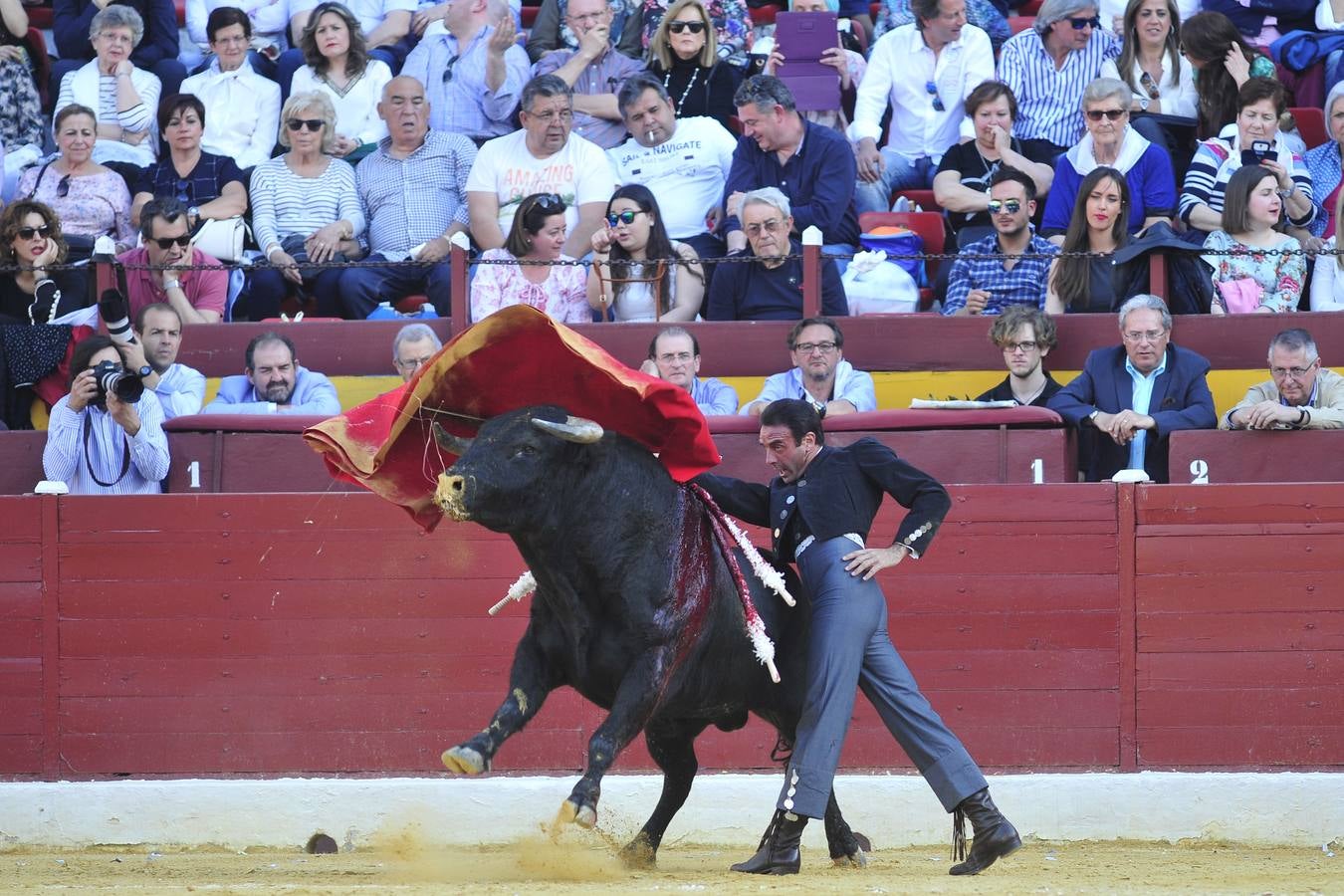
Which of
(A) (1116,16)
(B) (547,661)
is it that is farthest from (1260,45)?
(B) (547,661)

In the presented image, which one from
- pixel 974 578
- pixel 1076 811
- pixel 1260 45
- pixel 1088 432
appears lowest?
pixel 1076 811

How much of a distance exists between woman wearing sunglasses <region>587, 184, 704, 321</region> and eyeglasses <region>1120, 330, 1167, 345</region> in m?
1.97

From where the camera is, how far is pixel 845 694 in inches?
234

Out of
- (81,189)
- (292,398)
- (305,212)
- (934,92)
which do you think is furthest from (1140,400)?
(81,189)

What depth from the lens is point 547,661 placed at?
564 centimetres

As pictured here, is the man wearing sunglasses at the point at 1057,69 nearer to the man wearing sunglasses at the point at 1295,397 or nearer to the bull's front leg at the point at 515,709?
the man wearing sunglasses at the point at 1295,397

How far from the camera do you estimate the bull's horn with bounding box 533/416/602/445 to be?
5.29 m

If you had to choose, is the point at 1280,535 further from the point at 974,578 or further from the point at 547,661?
the point at 547,661

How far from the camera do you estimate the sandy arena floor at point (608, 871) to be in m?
5.51

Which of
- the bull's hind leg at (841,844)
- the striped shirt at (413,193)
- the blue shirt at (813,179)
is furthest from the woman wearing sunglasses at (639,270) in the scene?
the bull's hind leg at (841,844)

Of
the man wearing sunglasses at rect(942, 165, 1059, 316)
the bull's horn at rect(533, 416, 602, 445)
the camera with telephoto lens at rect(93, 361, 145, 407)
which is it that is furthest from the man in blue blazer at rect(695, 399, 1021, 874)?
the man wearing sunglasses at rect(942, 165, 1059, 316)

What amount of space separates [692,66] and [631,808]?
4.50 m

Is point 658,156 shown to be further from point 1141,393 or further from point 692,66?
point 1141,393

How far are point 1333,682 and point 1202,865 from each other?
1419 mm
